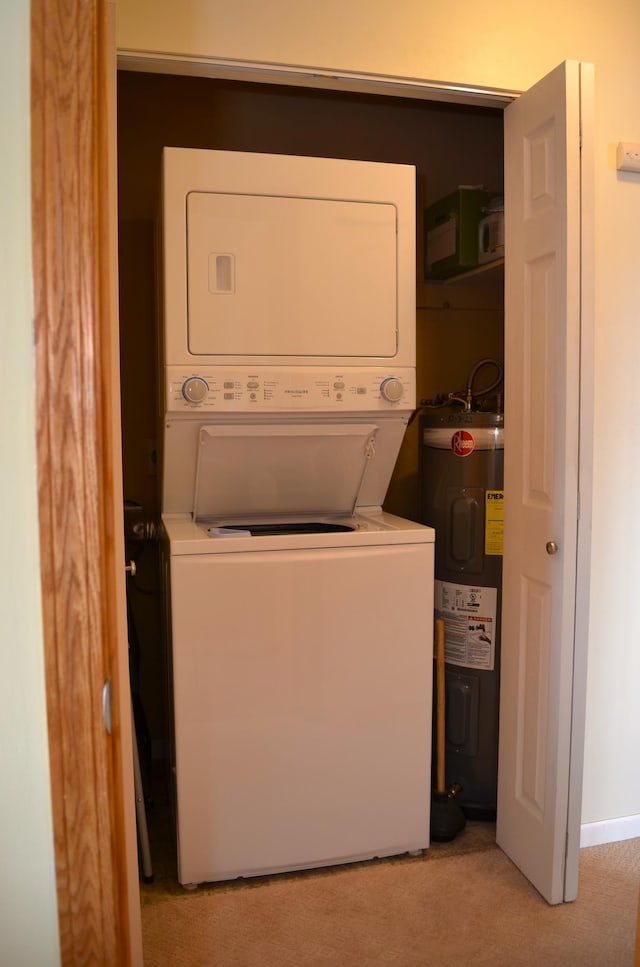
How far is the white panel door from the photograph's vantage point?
6.68ft

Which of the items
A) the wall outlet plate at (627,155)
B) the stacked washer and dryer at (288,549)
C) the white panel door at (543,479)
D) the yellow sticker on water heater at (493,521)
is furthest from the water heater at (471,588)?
the wall outlet plate at (627,155)

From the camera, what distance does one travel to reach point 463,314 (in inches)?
127

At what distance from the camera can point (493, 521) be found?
8.25 feet

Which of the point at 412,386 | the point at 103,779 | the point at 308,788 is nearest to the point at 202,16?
the point at 412,386

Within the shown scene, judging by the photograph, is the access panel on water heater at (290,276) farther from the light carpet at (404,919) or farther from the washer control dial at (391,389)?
the light carpet at (404,919)

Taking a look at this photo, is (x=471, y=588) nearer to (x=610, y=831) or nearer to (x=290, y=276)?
(x=610, y=831)

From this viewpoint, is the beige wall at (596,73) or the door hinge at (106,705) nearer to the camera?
the door hinge at (106,705)

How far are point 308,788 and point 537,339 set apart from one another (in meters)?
1.41

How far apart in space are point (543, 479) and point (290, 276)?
0.91 meters

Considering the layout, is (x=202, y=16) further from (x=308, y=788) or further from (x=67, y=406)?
(x=308, y=788)

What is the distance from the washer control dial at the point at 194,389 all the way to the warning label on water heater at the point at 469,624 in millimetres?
1027

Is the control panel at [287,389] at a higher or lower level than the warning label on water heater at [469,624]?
higher

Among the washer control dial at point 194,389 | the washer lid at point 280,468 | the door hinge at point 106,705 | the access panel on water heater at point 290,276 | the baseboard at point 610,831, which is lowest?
the baseboard at point 610,831

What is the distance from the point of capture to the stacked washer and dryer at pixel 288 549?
2.18 m
